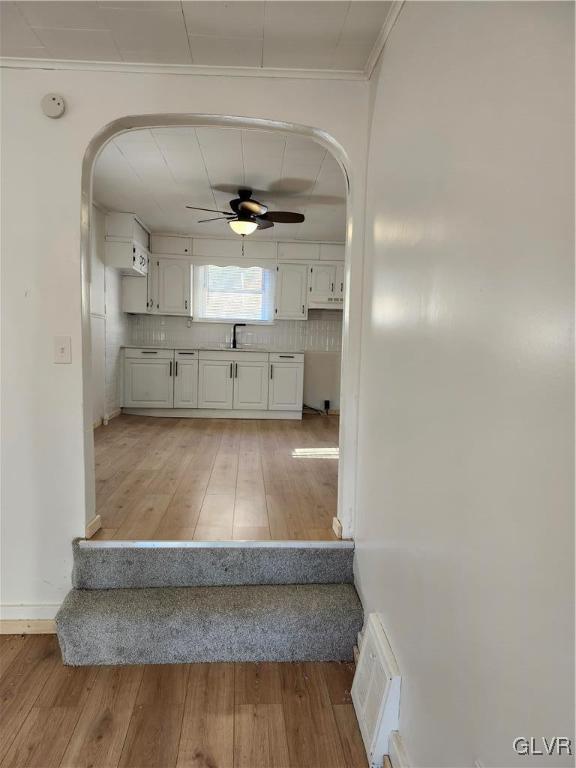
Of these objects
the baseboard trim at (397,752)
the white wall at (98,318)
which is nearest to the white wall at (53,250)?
the baseboard trim at (397,752)

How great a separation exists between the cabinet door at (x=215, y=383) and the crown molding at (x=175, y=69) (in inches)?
151

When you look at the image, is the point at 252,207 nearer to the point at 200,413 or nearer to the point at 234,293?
the point at 234,293

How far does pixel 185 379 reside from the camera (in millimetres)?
5574

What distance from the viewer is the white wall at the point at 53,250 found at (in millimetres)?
1925

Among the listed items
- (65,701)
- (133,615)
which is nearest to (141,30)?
(133,615)

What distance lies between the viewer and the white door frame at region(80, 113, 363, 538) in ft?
6.58

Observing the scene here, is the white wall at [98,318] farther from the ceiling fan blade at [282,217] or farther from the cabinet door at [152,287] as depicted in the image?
the ceiling fan blade at [282,217]

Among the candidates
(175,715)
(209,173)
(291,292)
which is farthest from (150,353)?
(175,715)

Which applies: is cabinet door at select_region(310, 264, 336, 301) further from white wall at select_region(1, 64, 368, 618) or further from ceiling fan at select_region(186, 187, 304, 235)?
white wall at select_region(1, 64, 368, 618)

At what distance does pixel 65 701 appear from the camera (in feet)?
5.33

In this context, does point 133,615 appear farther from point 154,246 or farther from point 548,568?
point 154,246

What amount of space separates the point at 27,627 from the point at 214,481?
4.39ft

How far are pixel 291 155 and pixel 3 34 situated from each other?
1.85 meters

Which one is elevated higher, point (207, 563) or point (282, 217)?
point (282, 217)
